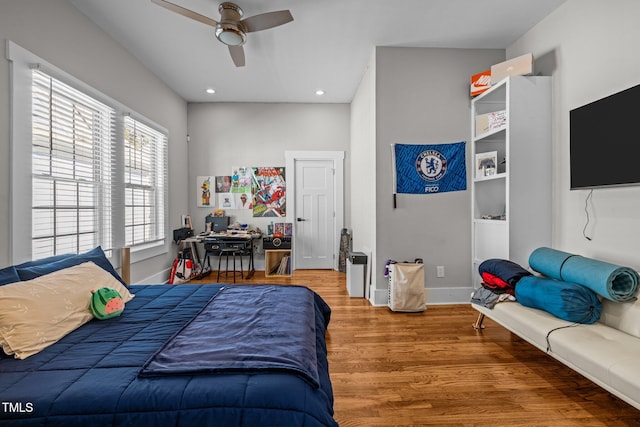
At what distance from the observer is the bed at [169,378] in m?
1.01

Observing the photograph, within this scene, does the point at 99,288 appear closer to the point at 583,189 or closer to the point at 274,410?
the point at 274,410

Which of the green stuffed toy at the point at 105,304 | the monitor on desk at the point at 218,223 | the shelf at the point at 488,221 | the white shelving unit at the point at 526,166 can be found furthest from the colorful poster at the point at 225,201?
the white shelving unit at the point at 526,166

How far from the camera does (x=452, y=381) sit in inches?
76.6

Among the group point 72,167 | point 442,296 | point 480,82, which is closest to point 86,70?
point 72,167

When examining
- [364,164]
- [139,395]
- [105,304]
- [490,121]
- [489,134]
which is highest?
[490,121]

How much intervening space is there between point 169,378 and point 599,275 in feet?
8.17

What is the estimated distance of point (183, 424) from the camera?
1.00m

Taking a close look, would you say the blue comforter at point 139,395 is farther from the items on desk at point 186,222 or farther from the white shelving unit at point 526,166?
the items on desk at point 186,222

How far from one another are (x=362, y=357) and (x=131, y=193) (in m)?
3.21

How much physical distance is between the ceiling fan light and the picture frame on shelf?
8.83 feet

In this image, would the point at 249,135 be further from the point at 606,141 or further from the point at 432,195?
the point at 606,141

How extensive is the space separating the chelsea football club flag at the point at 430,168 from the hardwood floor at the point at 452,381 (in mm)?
1439

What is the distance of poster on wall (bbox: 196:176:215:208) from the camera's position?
5.09 m

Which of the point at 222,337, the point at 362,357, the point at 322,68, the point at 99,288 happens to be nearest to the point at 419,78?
the point at 322,68
